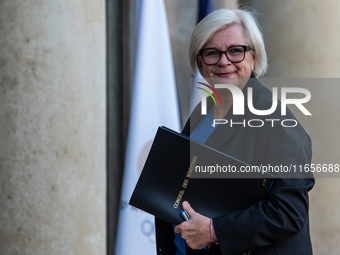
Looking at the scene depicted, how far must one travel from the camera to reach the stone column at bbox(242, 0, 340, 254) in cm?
288

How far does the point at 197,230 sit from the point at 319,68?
5.73 feet

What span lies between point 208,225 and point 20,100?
5.92 feet

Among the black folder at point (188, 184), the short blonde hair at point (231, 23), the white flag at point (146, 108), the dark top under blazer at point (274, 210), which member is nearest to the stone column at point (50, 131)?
the white flag at point (146, 108)

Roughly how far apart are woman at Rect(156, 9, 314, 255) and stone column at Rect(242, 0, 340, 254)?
1.12 meters

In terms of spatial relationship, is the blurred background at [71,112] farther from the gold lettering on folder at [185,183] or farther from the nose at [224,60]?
the gold lettering on folder at [185,183]

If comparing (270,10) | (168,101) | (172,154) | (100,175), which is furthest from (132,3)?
(172,154)

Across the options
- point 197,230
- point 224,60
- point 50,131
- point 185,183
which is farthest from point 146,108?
point 197,230

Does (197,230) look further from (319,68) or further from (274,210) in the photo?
(319,68)

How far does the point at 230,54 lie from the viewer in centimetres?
184

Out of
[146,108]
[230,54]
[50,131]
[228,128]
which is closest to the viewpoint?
[228,128]

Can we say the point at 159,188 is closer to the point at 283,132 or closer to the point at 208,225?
the point at 208,225

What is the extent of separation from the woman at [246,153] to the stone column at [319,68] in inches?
44.1

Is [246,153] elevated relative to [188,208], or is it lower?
elevated

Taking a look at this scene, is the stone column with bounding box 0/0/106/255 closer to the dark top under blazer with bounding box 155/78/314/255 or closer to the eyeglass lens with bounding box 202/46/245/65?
the eyeglass lens with bounding box 202/46/245/65
